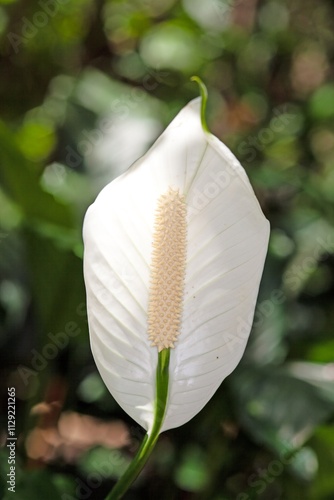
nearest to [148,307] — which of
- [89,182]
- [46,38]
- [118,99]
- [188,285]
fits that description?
[188,285]

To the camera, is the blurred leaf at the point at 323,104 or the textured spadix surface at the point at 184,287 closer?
the textured spadix surface at the point at 184,287

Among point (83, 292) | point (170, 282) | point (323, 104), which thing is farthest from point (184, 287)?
point (323, 104)

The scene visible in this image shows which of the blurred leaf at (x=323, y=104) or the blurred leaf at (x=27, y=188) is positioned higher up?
the blurred leaf at (x=27, y=188)

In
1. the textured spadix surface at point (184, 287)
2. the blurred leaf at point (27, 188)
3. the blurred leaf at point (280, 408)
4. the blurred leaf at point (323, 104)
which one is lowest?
the blurred leaf at point (280, 408)

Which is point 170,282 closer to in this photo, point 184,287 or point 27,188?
point 184,287

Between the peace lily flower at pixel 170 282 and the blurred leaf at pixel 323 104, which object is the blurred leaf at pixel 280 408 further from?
the blurred leaf at pixel 323 104

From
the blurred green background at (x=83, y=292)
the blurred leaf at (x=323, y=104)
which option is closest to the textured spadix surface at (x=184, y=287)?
the blurred green background at (x=83, y=292)

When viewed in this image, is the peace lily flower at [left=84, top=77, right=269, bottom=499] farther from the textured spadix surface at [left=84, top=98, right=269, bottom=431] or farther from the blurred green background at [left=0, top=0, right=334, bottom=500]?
the blurred green background at [left=0, top=0, right=334, bottom=500]
